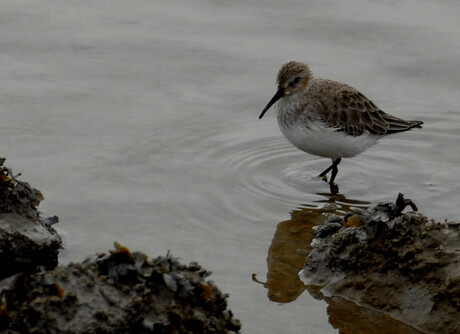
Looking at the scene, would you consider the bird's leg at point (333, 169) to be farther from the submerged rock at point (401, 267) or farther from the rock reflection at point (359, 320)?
the rock reflection at point (359, 320)

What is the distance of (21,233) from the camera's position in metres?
4.88

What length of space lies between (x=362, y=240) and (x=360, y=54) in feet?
18.4

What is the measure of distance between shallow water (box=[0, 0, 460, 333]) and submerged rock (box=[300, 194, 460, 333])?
27cm

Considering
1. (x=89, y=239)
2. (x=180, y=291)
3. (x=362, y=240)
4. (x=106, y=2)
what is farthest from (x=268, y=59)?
(x=180, y=291)

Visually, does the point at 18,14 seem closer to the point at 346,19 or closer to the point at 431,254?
the point at 346,19

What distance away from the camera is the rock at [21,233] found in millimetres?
4801

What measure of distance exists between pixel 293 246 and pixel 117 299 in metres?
2.60

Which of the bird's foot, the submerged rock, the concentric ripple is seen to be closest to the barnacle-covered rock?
the submerged rock

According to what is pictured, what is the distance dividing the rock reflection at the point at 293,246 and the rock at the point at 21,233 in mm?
1402

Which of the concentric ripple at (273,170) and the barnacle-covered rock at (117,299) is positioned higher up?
the barnacle-covered rock at (117,299)

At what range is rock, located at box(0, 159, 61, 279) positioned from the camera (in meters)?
4.80

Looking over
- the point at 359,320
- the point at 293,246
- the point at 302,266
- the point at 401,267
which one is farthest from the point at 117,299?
the point at 293,246

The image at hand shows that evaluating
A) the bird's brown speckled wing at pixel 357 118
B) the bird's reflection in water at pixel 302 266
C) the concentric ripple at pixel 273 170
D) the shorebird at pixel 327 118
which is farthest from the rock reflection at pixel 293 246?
the bird's brown speckled wing at pixel 357 118

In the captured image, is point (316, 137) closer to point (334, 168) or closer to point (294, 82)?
point (334, 168)
